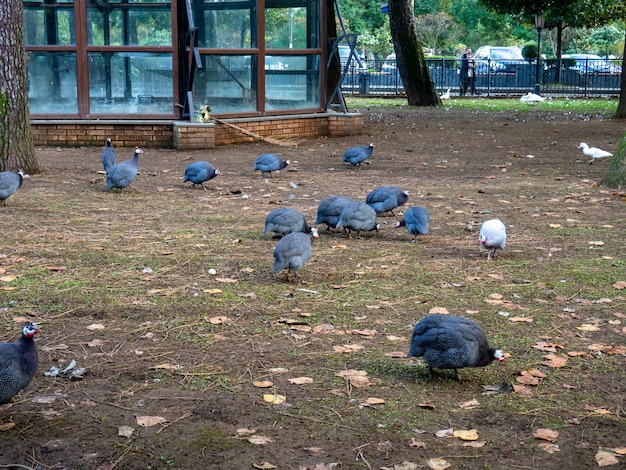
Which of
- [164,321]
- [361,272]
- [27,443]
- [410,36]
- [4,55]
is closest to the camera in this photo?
[27,443]

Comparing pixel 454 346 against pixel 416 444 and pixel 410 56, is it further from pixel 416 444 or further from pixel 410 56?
pixel 410 56

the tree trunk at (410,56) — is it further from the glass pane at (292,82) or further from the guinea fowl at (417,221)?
the guinea fowl at (417,221)

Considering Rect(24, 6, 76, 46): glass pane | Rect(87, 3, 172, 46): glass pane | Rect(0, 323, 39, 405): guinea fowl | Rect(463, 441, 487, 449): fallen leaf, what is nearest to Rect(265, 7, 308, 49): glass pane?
Rect(87, 3, 172, 46): glass pane

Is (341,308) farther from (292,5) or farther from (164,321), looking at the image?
(292,5)

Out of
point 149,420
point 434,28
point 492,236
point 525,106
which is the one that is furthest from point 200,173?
point 434,28

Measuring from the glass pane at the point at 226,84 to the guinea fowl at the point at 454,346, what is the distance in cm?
1155

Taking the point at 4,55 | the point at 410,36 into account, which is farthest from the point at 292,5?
the point at 410,36

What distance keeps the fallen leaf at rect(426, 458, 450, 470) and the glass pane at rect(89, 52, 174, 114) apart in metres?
12.5

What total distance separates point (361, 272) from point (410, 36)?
63.1ft

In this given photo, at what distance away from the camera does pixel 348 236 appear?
8.03 metres

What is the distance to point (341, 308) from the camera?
19.1ft

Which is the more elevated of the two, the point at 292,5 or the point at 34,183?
the point at 292,5

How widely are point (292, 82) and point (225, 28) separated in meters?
1.88

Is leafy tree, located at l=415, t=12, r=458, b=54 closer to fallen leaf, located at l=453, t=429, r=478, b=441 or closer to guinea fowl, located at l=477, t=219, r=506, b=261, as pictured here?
guinea fowl, located at l=477, t=219, r=506, b=261
